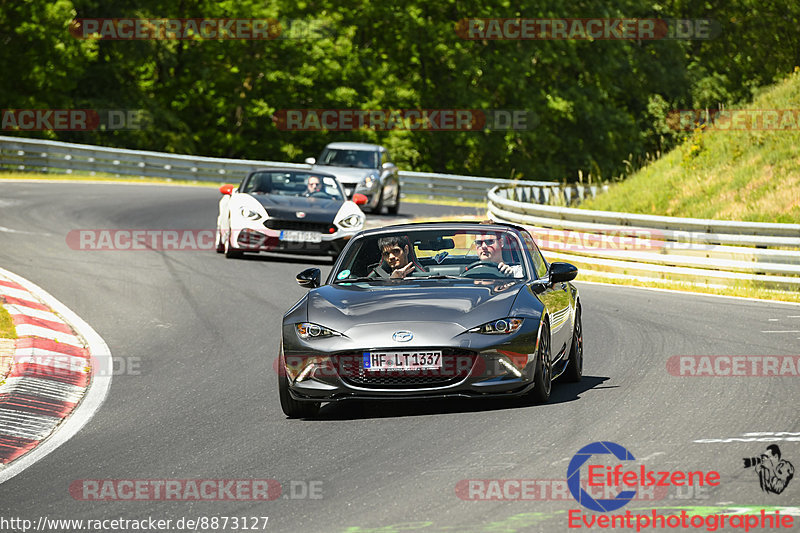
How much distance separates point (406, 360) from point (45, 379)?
3.47m

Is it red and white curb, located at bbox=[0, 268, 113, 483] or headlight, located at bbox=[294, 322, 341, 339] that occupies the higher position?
headlight, located at bbox=[294, 322, 341, 339]

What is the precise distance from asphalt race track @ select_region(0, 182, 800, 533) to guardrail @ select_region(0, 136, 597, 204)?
22.3 metres

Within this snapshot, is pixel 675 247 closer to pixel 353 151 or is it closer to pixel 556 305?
pixel 556 305

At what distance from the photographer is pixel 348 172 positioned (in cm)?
3008

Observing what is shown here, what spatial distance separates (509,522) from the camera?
5.73 meters

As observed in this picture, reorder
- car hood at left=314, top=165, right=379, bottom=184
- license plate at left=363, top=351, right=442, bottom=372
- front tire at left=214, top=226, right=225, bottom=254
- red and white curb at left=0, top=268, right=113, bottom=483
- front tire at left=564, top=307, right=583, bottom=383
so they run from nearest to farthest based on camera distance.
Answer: red and white curb at left=0, top=268, right=113, bottom=483 < license plate at left=363, top=351, right=442, bottom=372 < front tire at left=564, top=307, right=583, bottom=383 < front tire at left=214, top=226, right=225, bottom=254 < car hood at left=314, top=165, right=379, bottom=184

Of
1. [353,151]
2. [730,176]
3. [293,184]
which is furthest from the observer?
[353,151]

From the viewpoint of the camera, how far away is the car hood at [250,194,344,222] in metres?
19.2

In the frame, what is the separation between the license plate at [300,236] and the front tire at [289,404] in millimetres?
10515

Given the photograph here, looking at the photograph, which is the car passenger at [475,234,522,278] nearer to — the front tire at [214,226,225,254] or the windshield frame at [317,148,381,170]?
the front tire at [214,226,225,254]

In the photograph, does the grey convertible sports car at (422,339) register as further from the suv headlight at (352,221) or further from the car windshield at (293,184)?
the car windshield at (293,184)

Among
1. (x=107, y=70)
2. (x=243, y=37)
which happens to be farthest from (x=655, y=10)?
(x=107, y=70)

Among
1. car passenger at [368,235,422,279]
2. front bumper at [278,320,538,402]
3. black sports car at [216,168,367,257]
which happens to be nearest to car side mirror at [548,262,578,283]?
car passenger at [368,235,422,279]

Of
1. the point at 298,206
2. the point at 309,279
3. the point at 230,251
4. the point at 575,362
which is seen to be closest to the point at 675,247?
the point at 298,206
